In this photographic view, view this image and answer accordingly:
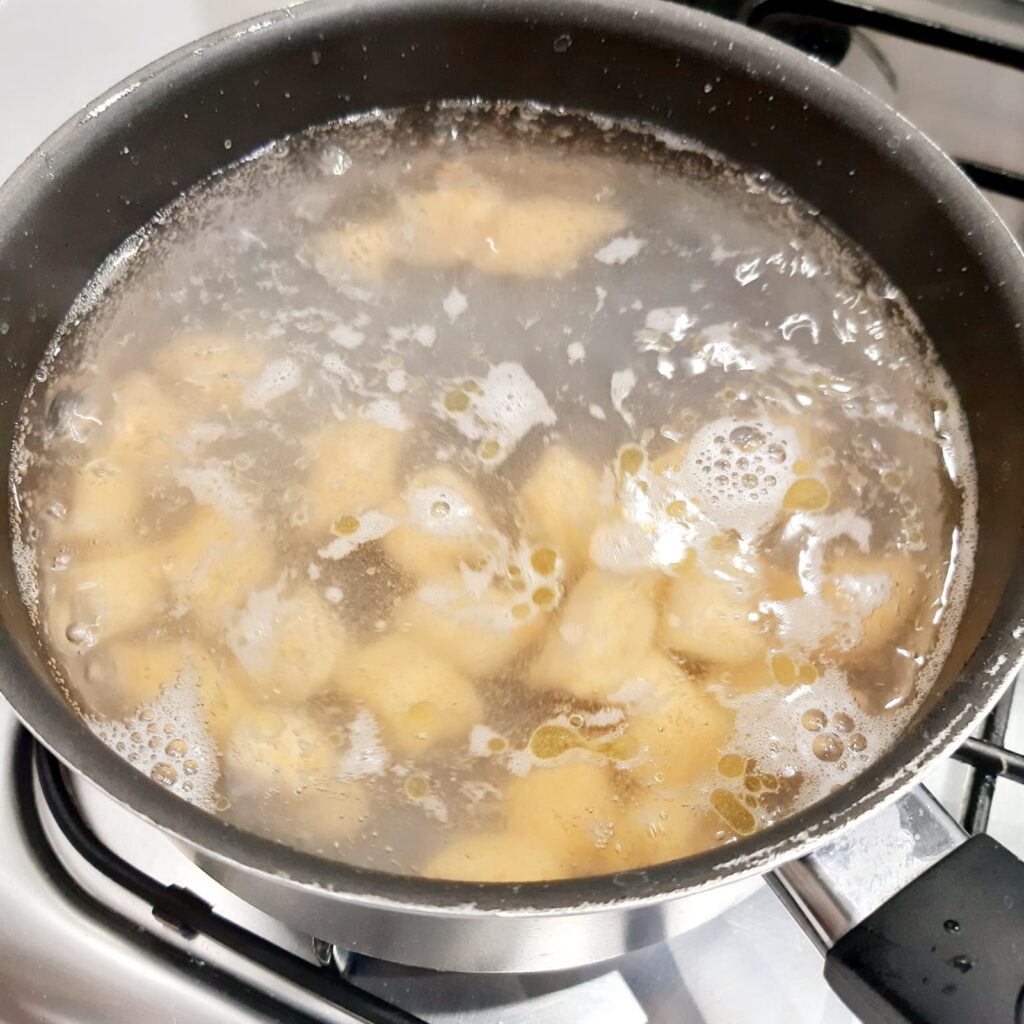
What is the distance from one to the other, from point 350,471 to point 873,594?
39cm

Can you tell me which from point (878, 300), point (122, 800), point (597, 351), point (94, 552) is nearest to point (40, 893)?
point (94, 552)

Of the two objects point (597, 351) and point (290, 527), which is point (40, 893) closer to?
point (290, 527)

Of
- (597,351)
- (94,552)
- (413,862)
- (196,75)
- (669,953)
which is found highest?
(196,75)

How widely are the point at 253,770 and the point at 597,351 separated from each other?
426 mm

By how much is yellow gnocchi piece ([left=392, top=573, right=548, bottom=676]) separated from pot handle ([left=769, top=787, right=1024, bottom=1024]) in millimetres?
231

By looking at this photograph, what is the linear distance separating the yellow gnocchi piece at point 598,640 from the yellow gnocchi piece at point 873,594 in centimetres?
13

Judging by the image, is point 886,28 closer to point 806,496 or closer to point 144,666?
point 806,496

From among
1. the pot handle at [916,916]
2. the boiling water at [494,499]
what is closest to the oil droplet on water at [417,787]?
the boiling water at [494,499]

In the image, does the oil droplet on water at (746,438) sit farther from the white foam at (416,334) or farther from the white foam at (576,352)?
the white foam at (416,334)

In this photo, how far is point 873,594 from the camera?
726 millimetres

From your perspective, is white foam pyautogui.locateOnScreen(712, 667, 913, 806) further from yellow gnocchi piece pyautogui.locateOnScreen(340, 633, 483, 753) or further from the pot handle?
yellow gnocchi piece pyautogui.locateOnScreen(340, 633, 483, 753)

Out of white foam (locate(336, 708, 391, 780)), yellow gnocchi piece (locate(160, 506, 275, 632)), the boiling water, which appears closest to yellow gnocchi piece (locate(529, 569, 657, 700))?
the boiling water

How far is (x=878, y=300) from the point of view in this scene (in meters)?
0.85

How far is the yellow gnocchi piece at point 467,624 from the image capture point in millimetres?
713
